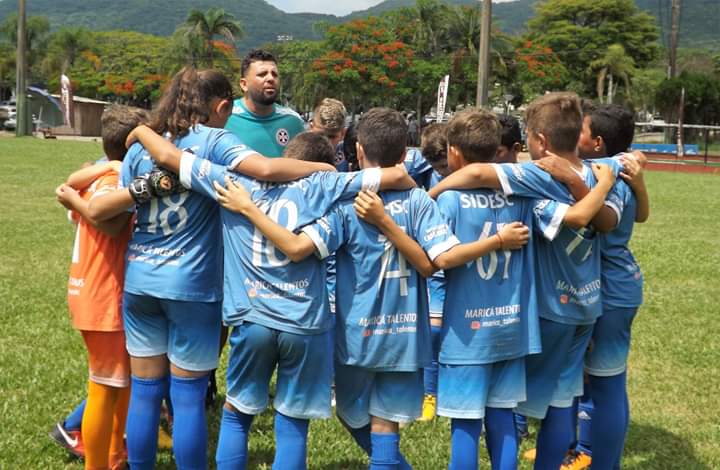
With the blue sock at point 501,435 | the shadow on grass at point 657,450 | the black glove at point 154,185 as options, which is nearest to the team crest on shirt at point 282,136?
the black glove at point 154,185

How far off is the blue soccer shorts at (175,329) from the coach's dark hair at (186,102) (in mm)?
759

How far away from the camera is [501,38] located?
67000 mm

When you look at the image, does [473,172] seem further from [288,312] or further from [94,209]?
[94,209]

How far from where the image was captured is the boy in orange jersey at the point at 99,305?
153 inches

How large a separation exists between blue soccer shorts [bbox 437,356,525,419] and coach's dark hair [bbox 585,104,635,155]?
130cm

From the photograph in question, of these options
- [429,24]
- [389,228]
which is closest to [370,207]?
[389,228]

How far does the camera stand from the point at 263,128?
5133 mm

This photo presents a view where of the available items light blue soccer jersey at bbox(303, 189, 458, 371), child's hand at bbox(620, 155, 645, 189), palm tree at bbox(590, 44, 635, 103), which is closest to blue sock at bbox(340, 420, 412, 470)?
light blue soccer jersey at bbox(303, 189, 458, 371)

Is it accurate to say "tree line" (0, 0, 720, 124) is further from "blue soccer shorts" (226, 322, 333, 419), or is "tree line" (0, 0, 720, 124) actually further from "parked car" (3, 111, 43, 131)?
"blue soccer shorts" (226, 322, 333, 419)

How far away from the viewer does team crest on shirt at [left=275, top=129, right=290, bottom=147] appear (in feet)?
16.9

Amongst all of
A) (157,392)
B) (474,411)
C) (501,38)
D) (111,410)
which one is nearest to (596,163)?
(474,411)

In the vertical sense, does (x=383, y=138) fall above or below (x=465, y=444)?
Answer: above

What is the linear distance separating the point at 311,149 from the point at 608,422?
6.41 feet

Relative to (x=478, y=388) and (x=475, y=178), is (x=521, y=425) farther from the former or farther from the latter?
(x=475, y=178)
